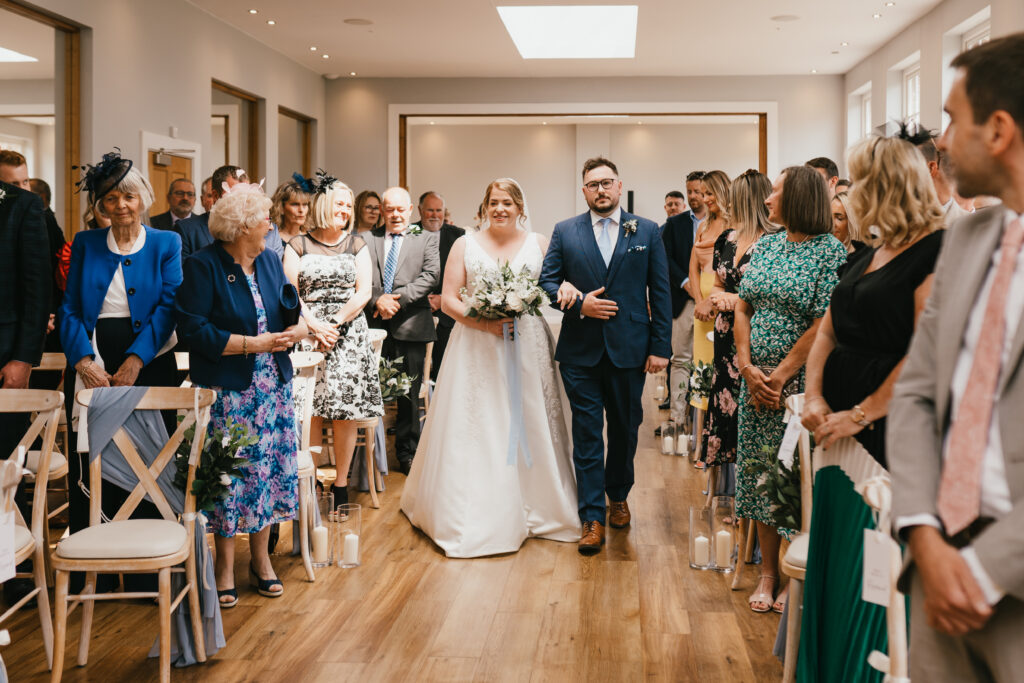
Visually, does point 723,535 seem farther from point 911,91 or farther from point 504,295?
point 911,91

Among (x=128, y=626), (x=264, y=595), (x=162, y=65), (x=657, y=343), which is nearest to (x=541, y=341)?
(x=657, y=343)

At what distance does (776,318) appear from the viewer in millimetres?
3703

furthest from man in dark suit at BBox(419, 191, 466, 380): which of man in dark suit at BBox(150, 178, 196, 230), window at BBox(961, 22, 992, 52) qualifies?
window at BBox(961, 22, 992, 52)

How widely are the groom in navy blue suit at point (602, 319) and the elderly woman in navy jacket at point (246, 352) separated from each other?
1.42 m

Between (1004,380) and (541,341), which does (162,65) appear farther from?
(1004,380)

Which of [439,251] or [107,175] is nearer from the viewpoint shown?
[107,175]

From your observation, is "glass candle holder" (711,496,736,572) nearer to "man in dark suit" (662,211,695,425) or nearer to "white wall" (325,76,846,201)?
"man in dark suit" (662,211,695,425)

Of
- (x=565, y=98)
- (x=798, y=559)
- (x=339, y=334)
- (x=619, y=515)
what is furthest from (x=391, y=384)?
(x=565, y=98)

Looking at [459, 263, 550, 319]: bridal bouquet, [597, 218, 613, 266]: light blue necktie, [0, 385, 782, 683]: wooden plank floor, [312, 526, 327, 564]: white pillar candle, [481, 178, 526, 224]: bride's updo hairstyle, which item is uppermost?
[481, 178, 526, 224]: bride's updo hairstyle

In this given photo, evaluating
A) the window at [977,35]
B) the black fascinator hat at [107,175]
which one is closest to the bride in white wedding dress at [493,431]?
the black fascinator hat at [107,175]

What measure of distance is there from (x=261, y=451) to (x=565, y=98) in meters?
11.0

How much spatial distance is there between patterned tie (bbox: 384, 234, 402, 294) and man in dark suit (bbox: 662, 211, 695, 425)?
2.12 metres

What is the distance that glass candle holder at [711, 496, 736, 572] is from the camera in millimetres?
4309

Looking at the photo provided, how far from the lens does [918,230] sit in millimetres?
2637
